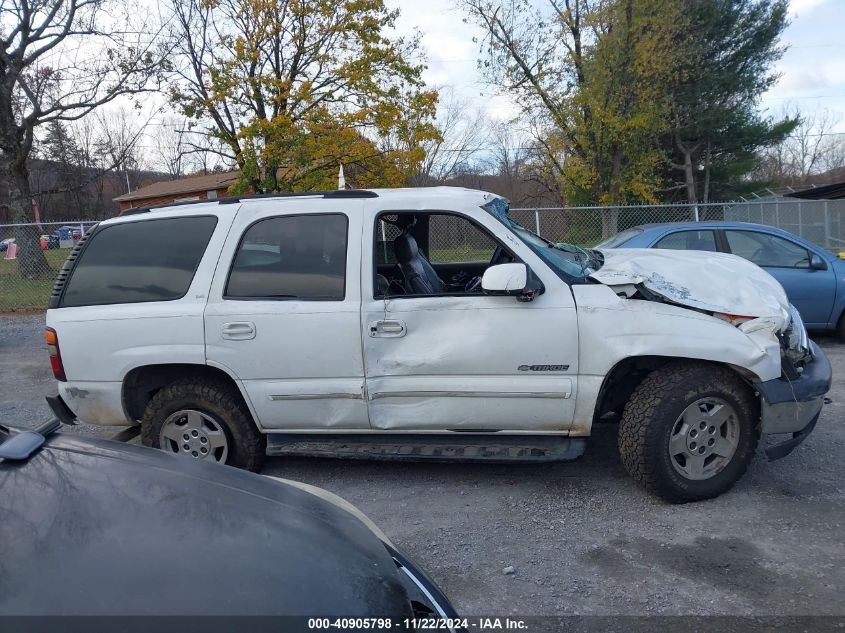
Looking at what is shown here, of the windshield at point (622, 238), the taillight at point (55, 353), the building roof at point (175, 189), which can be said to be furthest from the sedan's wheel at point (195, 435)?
the building roof at point (175, 189)

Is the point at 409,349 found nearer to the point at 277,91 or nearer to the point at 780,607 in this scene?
the point at 780,607

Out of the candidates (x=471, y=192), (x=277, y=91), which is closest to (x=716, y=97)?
(x=277, y=91)

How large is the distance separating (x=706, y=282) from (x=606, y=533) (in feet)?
5.54

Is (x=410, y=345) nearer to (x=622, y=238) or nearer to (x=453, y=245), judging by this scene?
(x=453, y=245)

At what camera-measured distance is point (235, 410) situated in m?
4.45

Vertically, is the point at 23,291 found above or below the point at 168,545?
above

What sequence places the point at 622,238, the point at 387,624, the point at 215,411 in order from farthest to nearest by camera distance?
1. the point at 622,238
2. the point at 215,411
3. the point at 387,624

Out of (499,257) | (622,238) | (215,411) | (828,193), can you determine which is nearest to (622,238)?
(622,238)

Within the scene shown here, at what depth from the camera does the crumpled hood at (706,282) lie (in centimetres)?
394

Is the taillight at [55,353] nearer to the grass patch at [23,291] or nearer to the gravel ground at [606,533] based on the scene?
the gravel ground at [606,533]

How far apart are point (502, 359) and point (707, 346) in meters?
1.20

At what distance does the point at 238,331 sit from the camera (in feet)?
14.0

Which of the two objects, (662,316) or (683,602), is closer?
(683,602)

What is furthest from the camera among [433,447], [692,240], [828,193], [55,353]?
[828,193]
